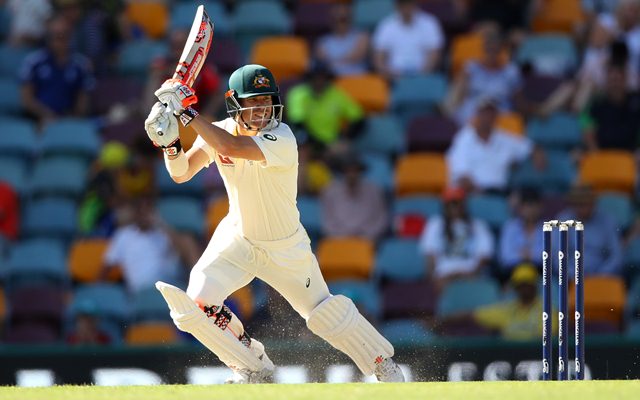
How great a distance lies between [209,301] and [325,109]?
13.4 feet

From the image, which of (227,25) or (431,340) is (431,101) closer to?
(227,25)

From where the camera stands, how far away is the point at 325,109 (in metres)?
10.5

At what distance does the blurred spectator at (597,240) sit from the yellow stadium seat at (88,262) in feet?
10.7

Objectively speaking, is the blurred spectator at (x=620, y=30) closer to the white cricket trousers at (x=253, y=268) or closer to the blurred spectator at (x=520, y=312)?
the blurred spectator at (x=520, y=312)

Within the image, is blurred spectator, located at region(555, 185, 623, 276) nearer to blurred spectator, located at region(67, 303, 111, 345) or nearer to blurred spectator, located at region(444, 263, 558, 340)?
blurred spectator, located at region(444, 263, 558, 340)

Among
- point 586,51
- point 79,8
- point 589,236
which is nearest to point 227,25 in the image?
point 79,8

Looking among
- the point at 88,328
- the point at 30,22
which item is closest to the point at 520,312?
the point at 88,328

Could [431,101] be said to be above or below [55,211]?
above

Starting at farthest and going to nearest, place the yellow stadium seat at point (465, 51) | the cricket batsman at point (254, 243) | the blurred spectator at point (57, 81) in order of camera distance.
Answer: the blurred spectator at point (57, 81) < the yellow stadium seat at point (465, 51) < the cricket batsman at point (254, 243)

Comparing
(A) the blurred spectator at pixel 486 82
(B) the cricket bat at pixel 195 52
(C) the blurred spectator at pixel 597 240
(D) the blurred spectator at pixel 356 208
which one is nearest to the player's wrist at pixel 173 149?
(B) the cricket bat at pixel 195 52

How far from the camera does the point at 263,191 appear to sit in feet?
21.8

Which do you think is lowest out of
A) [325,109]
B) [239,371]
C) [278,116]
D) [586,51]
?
[239,371]

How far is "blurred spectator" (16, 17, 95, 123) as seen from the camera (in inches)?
437

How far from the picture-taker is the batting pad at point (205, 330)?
21.0 feet
